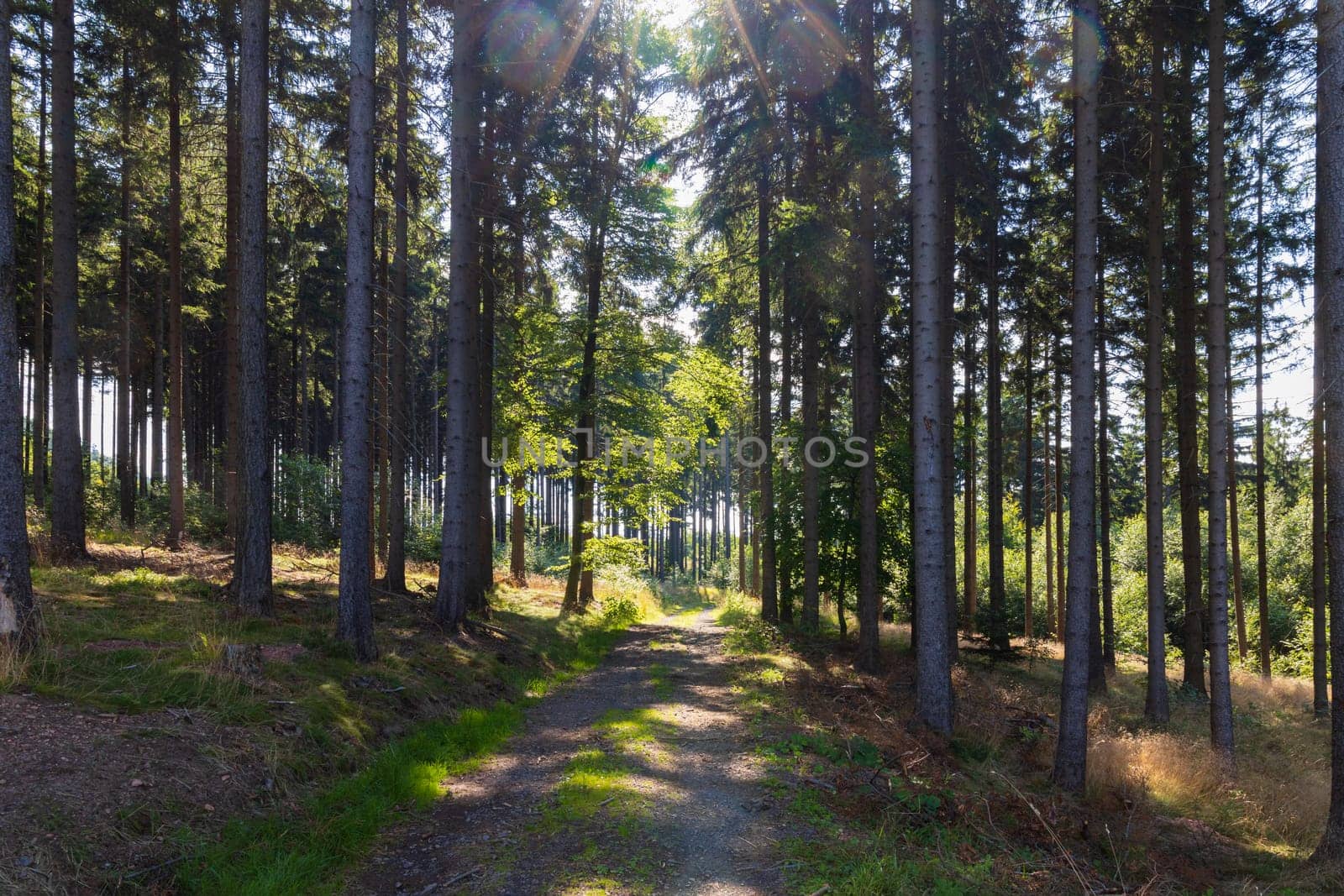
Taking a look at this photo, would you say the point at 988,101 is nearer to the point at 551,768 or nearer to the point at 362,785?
the point at 551,768

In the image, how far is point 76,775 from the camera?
468 centimetres

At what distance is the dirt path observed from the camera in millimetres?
4762

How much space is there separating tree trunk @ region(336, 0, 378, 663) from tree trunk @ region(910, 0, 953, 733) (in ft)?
23.5

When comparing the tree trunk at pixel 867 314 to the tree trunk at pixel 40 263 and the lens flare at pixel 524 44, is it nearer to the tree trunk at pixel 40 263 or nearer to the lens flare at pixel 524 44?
the lens flare at pixel 524 44

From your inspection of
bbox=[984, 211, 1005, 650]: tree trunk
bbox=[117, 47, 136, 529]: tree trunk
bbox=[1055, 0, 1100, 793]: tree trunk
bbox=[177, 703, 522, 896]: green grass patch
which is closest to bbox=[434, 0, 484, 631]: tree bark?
bbox=[177, 703, 522, 896]: green grass patch

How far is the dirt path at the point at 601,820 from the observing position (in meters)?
4.76

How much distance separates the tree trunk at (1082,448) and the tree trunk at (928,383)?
1480 millimetres

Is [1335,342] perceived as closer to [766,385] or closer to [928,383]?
[928,383]

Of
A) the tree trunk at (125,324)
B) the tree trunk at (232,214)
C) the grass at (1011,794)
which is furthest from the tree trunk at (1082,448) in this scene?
the tree trunk at (125,324)

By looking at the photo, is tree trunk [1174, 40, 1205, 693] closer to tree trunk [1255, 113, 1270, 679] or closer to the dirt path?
tree trunk [1255, 113, 1270, 679]

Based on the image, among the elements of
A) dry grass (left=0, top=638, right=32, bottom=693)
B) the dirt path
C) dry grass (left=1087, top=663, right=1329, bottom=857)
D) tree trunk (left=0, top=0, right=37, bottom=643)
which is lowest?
dry grass (left=1087, top=663, right=1329, bottom=857)

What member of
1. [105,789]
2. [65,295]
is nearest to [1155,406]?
[105,789]

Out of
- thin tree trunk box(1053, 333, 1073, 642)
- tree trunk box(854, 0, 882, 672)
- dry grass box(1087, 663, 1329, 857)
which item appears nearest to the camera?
dry grass box(1087, 663, 1329, 857)

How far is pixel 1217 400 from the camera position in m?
10.4
